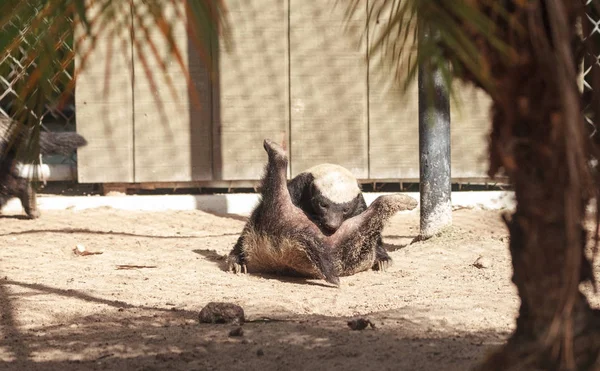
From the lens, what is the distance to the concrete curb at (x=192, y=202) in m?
7.43

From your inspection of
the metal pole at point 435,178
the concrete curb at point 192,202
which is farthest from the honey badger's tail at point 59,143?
the metal pole at point 435,178

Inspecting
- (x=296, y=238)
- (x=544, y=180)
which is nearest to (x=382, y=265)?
(x=296, y=238)

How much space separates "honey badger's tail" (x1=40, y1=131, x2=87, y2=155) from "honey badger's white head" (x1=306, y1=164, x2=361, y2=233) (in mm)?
2648

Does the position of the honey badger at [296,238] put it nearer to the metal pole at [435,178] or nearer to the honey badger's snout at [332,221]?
the honey badger's snout at [332,221]

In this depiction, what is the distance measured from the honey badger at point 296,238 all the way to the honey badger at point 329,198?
0.25ft

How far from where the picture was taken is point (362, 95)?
24.5 feet

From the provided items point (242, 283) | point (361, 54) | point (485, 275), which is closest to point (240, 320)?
point (242, 283)

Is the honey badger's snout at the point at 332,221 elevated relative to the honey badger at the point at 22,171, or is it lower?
lower

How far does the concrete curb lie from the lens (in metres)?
7.43

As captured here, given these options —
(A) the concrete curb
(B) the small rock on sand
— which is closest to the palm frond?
(B) the small rock on sand

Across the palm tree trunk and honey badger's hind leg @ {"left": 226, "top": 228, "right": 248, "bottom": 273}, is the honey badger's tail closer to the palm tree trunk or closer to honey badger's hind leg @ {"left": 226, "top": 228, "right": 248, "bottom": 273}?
honey badger's hind leg @ {"left": 226, "top": 228, "right": 248, "bottom": 273}

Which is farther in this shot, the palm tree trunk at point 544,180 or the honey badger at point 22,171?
the honey badger at point 22,171

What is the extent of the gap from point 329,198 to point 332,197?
20 mm

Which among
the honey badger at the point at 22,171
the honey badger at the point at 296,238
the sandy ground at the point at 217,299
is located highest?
the honey badger at the point at 22,171
